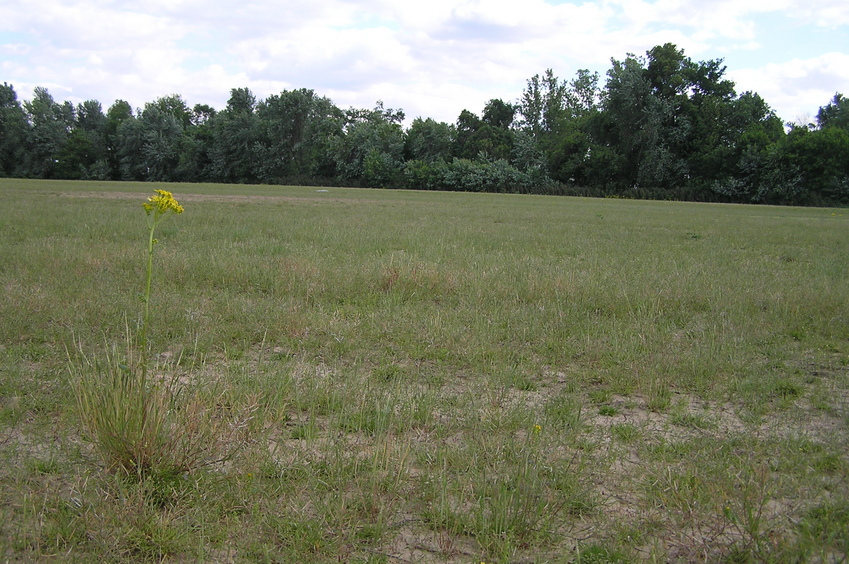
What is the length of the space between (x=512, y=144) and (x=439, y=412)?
2923 inches

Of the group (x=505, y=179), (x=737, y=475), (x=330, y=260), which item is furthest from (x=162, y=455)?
(x=505, y=179)

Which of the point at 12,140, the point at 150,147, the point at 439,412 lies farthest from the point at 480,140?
the point at 439,412

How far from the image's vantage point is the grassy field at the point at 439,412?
2.71 metres

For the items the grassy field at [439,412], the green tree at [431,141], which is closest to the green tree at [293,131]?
the green tree at [431,141]

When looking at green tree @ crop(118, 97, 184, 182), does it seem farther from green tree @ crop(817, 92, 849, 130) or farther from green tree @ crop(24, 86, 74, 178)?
green tree @ crop(817, 92, 849, 130)

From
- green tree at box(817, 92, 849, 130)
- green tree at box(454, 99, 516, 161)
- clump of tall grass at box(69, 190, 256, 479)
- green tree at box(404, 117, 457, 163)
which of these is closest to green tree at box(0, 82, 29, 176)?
green tree at box(404, 117, 457, 163)

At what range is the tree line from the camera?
54.5 m

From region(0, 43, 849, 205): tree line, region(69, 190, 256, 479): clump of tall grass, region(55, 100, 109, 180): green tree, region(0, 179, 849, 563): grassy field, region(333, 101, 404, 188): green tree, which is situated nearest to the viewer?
region(0, 179, 849, 563): grassy field

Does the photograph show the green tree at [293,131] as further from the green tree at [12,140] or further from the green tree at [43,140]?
the green tree at [12,140]

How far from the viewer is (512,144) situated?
7512 cm

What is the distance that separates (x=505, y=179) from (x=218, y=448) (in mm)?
61650

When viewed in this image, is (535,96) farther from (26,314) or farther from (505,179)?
(26,314)

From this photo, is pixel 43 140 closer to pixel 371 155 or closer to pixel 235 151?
pixel 235 151

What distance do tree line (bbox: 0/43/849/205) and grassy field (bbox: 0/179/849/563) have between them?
51385mm
